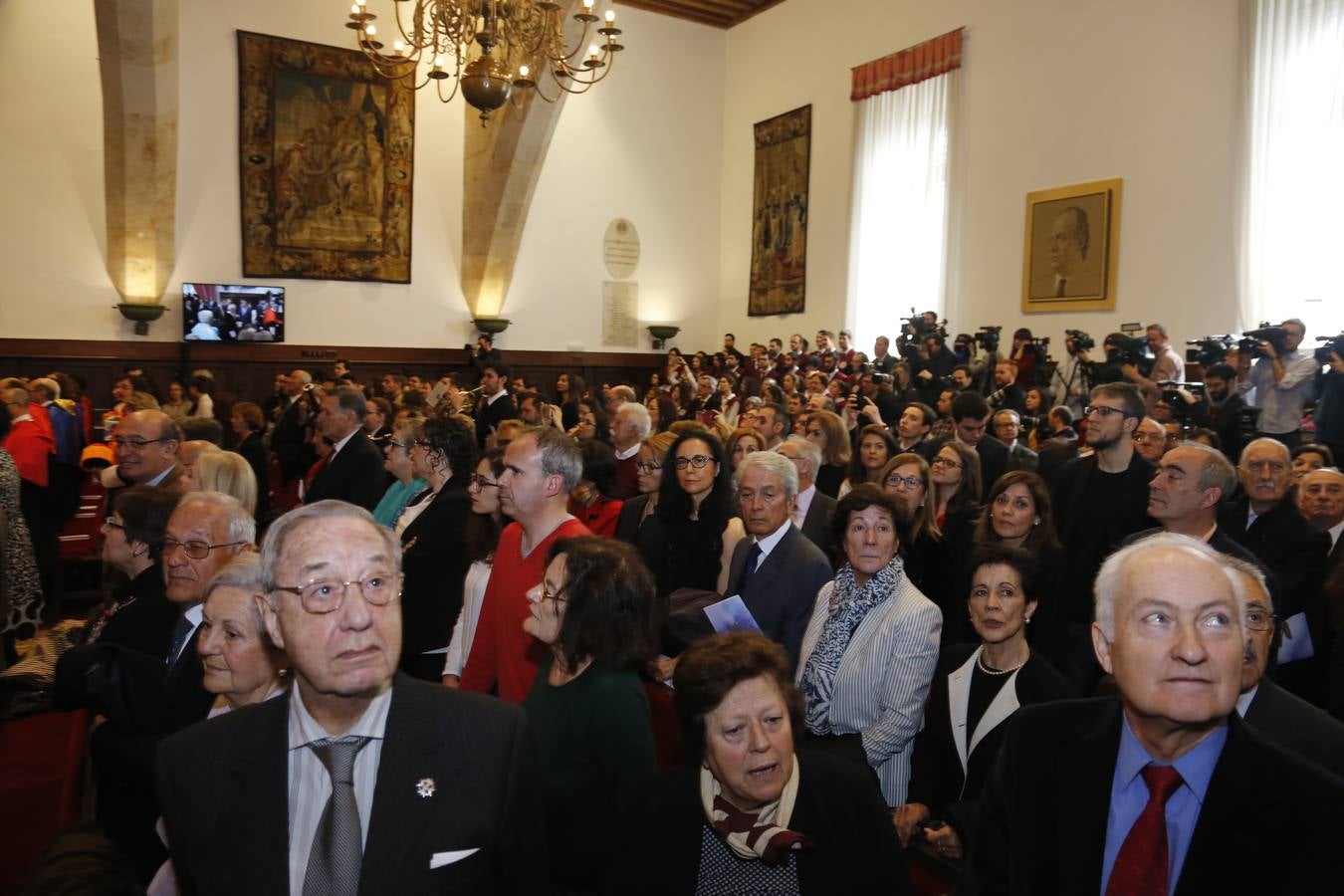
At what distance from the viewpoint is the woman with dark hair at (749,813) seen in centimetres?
179

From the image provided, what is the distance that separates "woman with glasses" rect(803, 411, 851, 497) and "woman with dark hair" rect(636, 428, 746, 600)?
7.05ft

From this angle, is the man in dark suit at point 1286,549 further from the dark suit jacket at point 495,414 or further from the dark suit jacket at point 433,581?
the dark suit jacket at point 495,414

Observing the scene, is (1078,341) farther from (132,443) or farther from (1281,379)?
(132,443)

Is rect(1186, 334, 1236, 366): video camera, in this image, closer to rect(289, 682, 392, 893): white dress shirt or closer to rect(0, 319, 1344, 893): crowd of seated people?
rect(0, 319, 1344, 893): crowd of seated people

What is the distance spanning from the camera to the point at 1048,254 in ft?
39.4

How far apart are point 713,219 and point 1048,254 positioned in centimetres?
822

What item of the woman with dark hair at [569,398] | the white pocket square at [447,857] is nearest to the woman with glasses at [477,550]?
the white pocket square at [447,857]

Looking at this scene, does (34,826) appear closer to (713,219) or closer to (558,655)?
(558,655)

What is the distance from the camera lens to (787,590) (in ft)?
11.0

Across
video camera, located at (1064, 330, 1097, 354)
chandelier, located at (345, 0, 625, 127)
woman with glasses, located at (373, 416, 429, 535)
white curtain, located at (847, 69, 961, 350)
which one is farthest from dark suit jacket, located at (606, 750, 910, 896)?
white curtain, located at (847, 69, 961, 350)

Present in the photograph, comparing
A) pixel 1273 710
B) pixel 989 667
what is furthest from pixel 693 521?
pixel 1273 710

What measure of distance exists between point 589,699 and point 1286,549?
11.4 feet

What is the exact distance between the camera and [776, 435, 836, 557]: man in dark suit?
4.52 metres

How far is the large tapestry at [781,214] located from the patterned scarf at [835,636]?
1389cm
